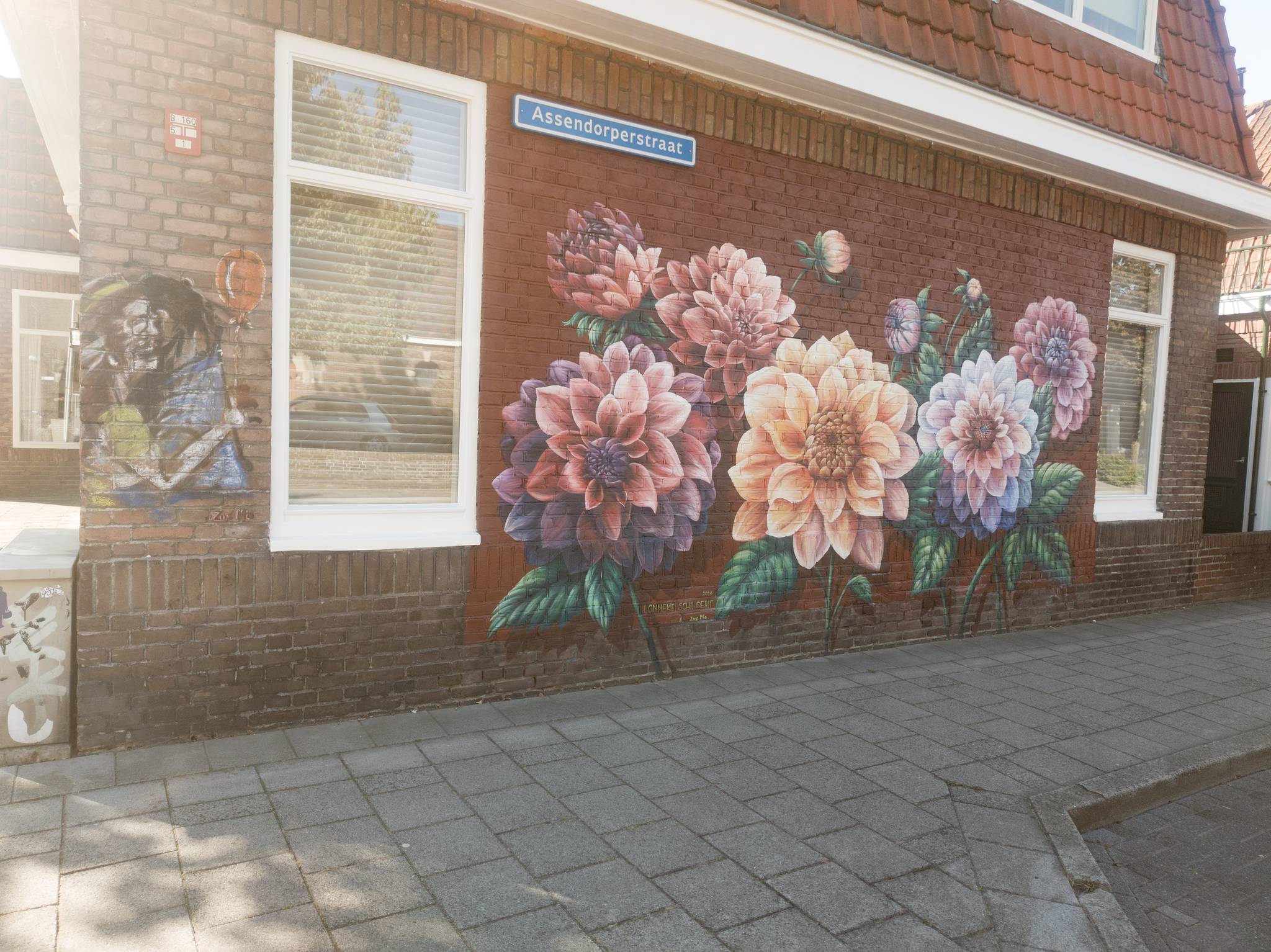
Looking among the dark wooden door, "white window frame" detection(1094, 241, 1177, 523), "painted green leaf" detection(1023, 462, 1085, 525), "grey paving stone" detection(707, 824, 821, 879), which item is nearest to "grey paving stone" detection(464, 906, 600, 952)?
"grey paving stone" detection(707, 824, 821, 879)

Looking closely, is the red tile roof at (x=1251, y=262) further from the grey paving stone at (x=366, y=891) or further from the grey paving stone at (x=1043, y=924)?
the grey paving stone at (x=366, y=891)

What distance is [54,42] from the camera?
565 centimetres

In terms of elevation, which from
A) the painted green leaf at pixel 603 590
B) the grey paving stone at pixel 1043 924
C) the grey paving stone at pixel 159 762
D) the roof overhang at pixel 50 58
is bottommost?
the grey paving stone at pixel 1043 924

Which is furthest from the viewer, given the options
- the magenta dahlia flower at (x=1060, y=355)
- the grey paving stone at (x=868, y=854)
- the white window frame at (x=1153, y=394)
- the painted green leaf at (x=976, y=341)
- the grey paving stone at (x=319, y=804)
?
the white window frame at (x=1153, y=394)

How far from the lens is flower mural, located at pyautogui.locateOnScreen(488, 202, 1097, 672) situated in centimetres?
539

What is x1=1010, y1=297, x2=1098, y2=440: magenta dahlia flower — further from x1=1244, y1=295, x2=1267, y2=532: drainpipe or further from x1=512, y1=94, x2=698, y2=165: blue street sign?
x1=1244, y1=295, x2=1267, y2=532: drainpipe

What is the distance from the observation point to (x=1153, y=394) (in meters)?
8.91

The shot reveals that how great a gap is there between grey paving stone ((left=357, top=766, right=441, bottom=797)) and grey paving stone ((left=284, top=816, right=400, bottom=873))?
0.29 m

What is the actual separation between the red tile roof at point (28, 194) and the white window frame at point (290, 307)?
11.6 metres

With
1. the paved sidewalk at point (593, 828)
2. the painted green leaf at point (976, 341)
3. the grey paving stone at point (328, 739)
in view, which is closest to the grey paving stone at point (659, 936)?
the paved sidewalk at point (593, 828)

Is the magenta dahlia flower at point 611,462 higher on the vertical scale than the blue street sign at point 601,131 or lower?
lower

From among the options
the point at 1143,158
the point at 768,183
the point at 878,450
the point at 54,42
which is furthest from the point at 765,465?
the point at 54,42

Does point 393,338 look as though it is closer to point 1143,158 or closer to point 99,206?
point 99,206

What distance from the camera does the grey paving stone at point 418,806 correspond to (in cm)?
372
